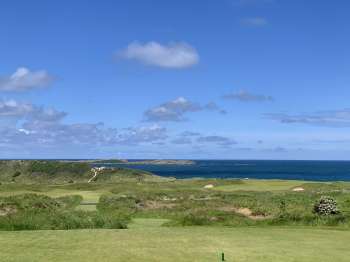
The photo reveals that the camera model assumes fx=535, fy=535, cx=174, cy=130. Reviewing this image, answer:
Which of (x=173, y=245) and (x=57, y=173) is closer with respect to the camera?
(x=173, y=245)

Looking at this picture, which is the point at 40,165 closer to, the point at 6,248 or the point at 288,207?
the point at 288,207

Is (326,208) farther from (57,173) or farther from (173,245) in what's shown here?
(57,173)

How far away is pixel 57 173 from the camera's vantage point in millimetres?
112562

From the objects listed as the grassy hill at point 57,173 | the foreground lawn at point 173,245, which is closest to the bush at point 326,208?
the foreground lawn at point 173,245

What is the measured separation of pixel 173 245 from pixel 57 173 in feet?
320

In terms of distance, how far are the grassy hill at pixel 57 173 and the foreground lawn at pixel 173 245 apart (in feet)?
271

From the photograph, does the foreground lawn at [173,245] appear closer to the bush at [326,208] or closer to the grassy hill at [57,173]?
the bush at [326,208]

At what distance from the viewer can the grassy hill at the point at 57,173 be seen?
107 m

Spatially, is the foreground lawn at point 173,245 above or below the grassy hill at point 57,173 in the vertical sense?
below

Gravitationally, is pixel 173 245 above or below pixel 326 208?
below

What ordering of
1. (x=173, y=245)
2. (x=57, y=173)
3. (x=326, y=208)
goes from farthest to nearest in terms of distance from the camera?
(x=57, y=173)
(x=326, y=208)
(x=173, y=245)

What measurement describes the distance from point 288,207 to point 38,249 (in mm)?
26154

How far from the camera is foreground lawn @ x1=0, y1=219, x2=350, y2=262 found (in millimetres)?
16328

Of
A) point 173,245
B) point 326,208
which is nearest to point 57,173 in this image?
point 326,208
